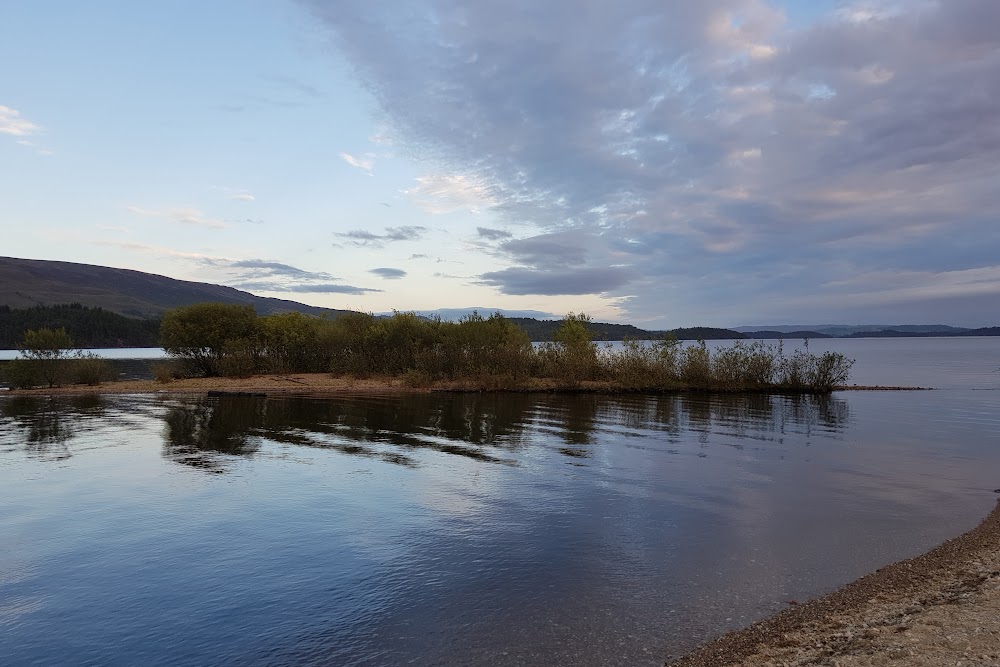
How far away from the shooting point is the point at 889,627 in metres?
6.56

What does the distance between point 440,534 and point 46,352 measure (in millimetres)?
42338

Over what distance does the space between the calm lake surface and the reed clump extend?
1660cm

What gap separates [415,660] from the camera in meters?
6.50

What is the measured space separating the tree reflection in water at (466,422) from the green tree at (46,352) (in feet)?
44.9

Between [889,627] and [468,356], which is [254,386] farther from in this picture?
[889,627]

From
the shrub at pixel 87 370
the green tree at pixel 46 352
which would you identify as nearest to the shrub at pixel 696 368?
the shrub at pixel 87 370

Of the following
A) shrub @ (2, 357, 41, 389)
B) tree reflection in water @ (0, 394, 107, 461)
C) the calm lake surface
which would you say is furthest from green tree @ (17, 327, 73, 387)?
the calm lake surface

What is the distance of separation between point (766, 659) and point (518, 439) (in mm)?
15088

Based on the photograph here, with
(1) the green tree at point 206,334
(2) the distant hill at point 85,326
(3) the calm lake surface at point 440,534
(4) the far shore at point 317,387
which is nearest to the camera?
(3) the calm lake surface at point 440,534

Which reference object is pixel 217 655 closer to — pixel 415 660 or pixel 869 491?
pixel 415 660

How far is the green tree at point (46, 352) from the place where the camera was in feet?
128

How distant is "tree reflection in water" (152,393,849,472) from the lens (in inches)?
760

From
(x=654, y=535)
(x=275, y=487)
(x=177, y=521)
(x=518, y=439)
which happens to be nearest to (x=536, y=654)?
(x=654, y=535)

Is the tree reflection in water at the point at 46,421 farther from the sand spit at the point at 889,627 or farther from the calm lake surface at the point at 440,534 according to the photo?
the sand spit at the point at 889,627
